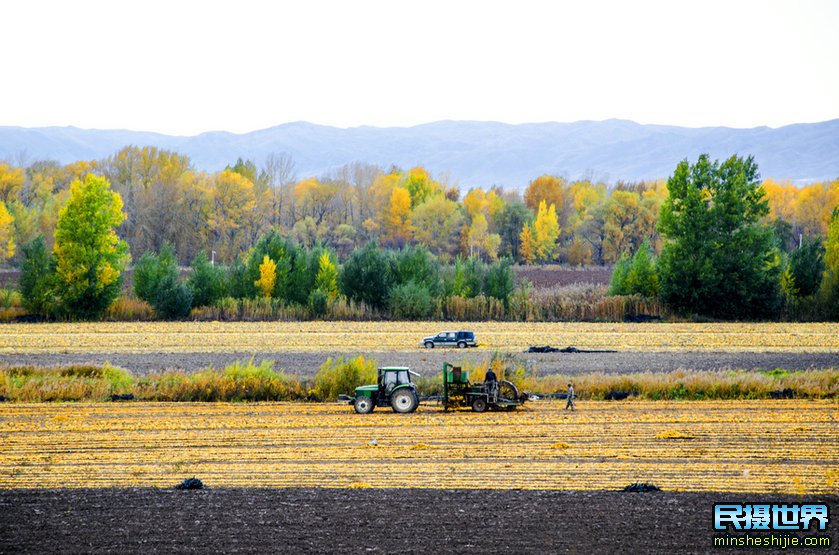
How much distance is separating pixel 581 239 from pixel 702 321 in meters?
62.4

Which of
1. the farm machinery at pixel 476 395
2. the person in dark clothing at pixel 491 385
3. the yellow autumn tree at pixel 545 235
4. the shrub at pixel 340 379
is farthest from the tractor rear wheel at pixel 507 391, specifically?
the yellow autumn tree at pixel 545 235

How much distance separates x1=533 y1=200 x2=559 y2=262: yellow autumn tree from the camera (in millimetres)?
113750

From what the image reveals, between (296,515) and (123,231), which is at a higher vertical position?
(123,231)

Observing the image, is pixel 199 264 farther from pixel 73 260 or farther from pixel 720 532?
pixel 720 532

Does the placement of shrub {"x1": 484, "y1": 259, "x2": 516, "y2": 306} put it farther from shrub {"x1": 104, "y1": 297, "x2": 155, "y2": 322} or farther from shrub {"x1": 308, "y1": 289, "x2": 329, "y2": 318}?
shrub {"x1": 104, "y1": 297, "x2": 155, "y2": 322}

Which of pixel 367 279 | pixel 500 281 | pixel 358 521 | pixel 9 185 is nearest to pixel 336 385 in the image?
pixel 358 521

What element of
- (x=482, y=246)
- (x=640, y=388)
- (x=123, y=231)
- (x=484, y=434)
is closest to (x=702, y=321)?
(x=640, y=388)

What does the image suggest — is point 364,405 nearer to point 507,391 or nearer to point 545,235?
point 507,391

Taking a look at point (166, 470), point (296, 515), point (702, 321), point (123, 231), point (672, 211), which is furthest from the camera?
point (123, 231)

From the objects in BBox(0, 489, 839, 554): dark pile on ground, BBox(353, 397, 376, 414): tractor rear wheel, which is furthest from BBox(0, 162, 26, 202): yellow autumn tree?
BBox(0, 489, 839, 554): dark pile on ground

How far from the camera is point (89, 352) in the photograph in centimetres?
3997

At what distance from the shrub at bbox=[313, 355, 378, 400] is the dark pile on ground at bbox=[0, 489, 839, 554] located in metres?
11.6

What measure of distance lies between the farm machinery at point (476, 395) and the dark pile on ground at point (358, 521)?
8.70 meters

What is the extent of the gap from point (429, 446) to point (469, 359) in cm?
1572
